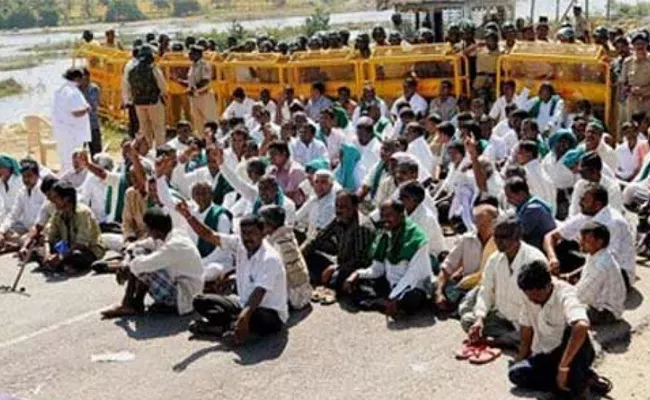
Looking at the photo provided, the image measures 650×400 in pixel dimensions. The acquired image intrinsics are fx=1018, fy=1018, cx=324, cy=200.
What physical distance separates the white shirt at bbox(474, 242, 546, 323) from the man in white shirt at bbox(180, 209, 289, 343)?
135 cm

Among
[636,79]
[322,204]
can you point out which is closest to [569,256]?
[322,204]

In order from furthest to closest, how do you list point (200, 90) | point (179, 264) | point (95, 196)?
1. point (200, 90)
2. point (95, 196)
3. point (179, 264)

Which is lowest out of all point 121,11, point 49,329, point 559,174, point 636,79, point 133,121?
point 121,11

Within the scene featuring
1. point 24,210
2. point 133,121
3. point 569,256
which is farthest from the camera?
point 133,121

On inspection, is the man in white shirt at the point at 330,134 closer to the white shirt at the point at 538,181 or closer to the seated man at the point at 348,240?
the white shirt at the point at 538,181

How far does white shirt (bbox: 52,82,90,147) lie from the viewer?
12.2m

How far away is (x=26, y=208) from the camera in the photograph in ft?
32.8

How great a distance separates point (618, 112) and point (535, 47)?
1.40 metres

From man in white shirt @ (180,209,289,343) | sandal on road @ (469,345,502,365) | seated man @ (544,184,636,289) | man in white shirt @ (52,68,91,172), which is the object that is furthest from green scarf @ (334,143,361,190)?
sandal on road @ (469,345,502,365)

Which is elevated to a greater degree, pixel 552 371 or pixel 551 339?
pixel 551 339

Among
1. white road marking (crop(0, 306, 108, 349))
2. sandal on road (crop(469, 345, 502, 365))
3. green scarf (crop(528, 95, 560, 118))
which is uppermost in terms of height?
green scarf (crop(528, 95, 560, 118))

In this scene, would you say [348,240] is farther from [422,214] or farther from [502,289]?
[502,289]

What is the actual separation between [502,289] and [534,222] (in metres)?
1.18

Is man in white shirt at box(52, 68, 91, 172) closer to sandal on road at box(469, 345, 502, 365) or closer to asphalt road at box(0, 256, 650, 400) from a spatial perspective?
asphalt road at box(0, 256, 650, 400)
